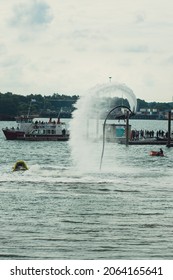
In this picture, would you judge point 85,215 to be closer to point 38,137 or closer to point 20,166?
point 20,166

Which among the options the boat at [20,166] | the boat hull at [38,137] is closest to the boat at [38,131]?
the boat hull at [38,137]

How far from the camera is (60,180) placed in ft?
237

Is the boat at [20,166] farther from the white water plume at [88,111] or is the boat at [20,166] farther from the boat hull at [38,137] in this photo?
the boat hull at [38,137]

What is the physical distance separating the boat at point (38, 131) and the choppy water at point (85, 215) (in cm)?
9292

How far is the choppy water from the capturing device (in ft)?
135

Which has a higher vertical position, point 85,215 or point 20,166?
point 20,166

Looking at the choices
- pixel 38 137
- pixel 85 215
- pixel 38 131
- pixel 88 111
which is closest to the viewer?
pixel 85 215

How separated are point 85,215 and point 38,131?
12668cm

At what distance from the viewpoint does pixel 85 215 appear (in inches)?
2032

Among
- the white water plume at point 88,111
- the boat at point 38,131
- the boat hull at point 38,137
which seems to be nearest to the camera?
the white water plume at point 88,111

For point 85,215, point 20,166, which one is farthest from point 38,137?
point 85,215

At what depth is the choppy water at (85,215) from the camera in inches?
1625
